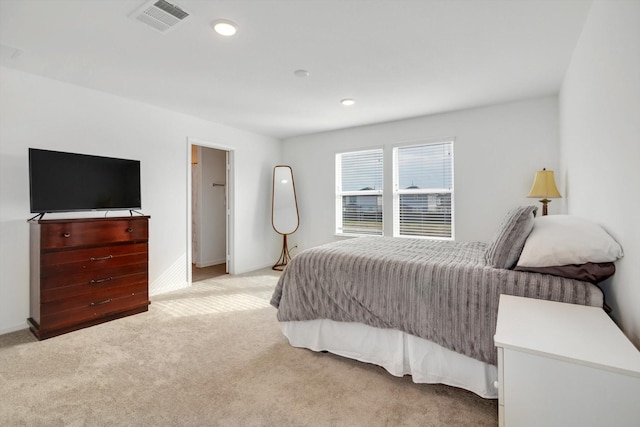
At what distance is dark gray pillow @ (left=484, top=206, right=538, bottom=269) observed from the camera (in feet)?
5.78

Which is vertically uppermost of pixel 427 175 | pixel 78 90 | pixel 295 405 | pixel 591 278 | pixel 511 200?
pixel 78 90

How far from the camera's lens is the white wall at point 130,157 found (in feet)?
8.96

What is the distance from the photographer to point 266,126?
477cm

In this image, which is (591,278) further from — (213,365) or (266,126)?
(266,126)

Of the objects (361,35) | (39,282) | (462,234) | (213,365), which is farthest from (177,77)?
(462,234)

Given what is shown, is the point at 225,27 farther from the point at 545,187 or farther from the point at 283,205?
the point at 283,205

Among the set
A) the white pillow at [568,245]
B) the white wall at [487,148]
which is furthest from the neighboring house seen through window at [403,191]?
the white pillow at [568,245]

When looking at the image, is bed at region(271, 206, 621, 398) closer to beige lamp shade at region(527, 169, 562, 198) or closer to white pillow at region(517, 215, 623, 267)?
white pillow at region(517, 215, 623, 267)

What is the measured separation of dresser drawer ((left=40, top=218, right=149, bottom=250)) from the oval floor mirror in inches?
92.2

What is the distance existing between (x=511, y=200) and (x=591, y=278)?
2.49 meters

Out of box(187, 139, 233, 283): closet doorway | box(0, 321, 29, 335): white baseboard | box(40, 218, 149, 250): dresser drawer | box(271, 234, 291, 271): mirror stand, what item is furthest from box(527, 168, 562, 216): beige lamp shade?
box(0, 321, 29, 335): white baseboard

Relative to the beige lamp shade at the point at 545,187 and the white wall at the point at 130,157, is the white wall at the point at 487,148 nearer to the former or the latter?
the beige lamp shade at the point at 545,187

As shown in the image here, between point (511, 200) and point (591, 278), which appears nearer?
point (591, 278)

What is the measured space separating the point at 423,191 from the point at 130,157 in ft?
12.5
